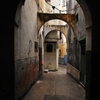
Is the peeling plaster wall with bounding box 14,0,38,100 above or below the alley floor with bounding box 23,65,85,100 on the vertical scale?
above

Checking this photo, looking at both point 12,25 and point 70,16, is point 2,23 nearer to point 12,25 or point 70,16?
point 12,25

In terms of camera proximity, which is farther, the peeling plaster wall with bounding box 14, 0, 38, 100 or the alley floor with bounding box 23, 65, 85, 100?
the alley floor with bounding box 23, 65, 85, 100

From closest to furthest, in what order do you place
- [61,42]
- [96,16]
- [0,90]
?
[0,90], [96,16], [61,42]

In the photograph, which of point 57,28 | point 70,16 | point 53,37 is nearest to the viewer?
point 70,16

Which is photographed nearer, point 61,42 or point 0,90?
point 0,90

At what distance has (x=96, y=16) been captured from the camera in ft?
13.4

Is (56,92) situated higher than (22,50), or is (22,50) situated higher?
(22,50)

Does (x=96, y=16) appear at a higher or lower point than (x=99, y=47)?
higher

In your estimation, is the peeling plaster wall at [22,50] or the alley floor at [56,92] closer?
the peeling plaster wall at [22,50]

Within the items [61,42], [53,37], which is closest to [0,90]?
[53,37]

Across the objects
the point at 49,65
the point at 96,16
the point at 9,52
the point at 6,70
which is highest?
the point at 96,16

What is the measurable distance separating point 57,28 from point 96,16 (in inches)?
537

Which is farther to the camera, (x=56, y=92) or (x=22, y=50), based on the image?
(x=56, y=92)

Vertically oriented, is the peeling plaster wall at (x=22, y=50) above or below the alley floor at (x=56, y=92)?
above
